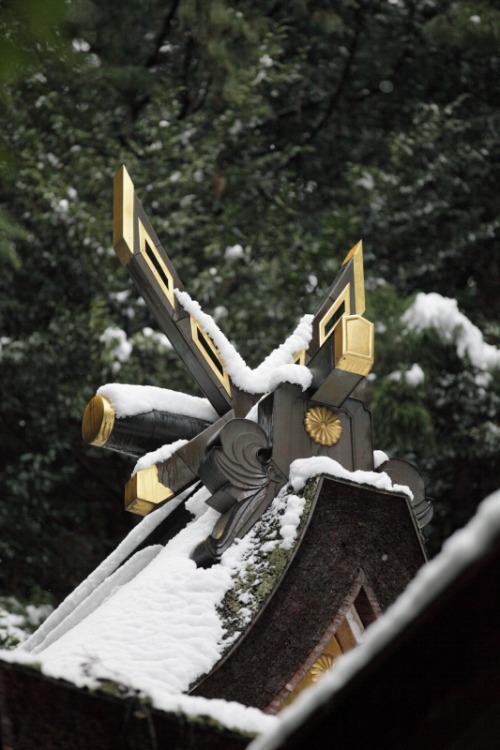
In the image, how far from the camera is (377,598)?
292 centimetres

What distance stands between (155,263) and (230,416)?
48 cm

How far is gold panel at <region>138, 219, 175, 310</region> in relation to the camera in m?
3.53

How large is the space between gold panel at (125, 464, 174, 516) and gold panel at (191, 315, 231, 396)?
32cm

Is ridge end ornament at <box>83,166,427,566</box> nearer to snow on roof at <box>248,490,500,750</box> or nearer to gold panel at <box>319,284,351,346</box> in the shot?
gold panel at <box>319,284,351,346</box>

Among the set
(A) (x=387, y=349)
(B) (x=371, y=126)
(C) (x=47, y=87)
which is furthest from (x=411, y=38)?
(A) (x=387, y=349)

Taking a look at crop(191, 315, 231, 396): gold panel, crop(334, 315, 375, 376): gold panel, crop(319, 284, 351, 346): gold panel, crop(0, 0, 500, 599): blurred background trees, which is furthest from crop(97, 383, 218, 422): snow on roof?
crop(0, 0, 500, 599): blurred background trees

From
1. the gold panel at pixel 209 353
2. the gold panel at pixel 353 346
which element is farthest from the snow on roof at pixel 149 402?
the gold panel at pixel 353 346

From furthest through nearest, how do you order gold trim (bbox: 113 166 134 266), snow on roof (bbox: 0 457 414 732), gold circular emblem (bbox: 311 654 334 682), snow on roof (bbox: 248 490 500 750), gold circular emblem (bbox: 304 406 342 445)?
gold trim (bbox: 113 166 134 266), gold circular emblem (bbox: 304 406 342 445), gold circular emblem (bbox: 311 654 334 682), snow on roof (bbox: 0 457 414 732), snow on roof (bbox: 248 490 500 750)

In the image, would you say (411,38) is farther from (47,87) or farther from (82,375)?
(82,375)

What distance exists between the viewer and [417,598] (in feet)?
3.89

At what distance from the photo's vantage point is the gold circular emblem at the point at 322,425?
3209 millimetres

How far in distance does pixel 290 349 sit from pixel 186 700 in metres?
1.91

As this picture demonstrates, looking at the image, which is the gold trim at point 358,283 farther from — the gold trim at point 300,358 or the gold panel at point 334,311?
the gold trim at point 300,358

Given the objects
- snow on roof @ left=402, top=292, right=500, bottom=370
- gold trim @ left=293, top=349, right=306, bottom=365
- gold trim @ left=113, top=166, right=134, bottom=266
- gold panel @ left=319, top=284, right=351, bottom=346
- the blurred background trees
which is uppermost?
gold trim @ left=113, top=166, right=134, bottom=266
